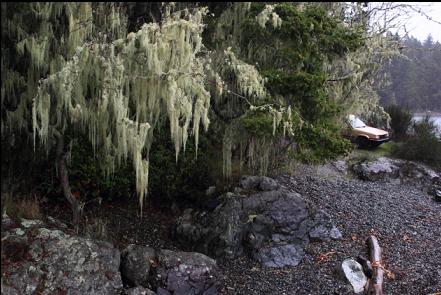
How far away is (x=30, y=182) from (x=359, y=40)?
178 inches

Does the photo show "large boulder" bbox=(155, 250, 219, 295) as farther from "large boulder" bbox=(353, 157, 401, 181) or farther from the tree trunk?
"large boulder" bbox=(353, 157, 401, 181)

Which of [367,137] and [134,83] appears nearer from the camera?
[134,83]

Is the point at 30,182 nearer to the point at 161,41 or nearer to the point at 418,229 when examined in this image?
the point at 161,41

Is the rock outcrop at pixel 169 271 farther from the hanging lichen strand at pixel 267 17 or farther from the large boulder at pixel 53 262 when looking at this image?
the hanging lichen strand at pixel 267 17

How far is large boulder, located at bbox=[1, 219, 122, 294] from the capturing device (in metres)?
3.98

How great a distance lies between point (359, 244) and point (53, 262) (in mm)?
3961

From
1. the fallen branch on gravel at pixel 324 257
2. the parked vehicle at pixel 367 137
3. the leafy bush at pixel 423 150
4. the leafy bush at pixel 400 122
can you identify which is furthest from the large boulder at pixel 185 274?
the leafy bush at pixel 400 122

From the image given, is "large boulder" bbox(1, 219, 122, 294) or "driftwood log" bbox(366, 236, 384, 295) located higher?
"large boulder" bbox(1, 219, 122, 294)

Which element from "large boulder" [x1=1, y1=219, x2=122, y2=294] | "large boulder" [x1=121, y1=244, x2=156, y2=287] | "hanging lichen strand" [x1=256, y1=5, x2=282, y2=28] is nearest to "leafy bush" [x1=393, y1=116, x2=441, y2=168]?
"hanging lichen strand" [x1=256, y1=5, x2=282, y2=28]

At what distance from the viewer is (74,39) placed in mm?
4055

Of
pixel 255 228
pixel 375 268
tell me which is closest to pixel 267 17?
pixel 255 228

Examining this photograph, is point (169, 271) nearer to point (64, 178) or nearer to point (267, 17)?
point (64, 178)

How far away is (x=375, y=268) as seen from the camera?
5.41 m

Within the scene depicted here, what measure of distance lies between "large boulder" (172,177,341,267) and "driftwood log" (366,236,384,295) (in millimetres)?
513
